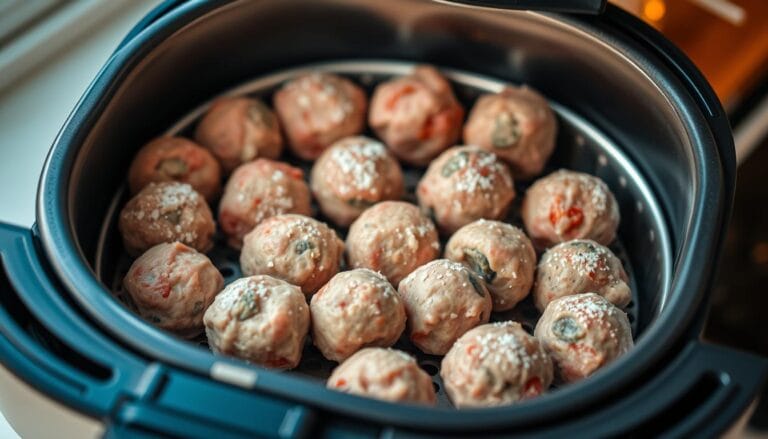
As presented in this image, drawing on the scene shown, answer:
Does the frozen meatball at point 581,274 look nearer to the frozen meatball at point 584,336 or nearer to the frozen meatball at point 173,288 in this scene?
the frozen meatball at point 584,336

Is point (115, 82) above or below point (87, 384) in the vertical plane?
above

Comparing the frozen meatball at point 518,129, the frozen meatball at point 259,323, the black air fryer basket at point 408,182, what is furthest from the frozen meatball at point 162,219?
the frozen meatball at point 518,129

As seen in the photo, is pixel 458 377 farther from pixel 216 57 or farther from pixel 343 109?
pixel 216 57

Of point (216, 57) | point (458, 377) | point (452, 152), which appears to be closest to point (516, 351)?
point (458, 377)

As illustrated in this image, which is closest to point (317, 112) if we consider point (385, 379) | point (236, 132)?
point (236, 132)

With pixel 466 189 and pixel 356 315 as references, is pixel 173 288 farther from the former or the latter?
pixel 466 189

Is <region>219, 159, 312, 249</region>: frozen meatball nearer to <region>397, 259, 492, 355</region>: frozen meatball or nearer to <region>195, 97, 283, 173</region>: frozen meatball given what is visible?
<region>195, 97, 283, 173</region>: frozen meatball

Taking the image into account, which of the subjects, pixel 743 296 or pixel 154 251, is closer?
pixel 154 251
